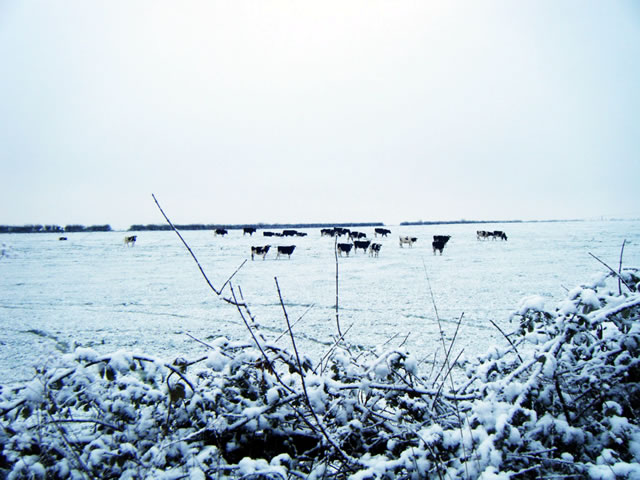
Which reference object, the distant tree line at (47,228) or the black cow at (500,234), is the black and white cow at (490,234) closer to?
the black cow at (500,234)

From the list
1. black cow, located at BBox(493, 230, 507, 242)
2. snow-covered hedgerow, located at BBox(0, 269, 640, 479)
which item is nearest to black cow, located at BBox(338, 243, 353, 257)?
black cow, located at BBox(493, 230, 507, 242)

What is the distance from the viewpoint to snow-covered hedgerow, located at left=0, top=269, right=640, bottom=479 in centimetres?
149

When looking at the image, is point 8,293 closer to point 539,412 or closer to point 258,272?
point 258,272

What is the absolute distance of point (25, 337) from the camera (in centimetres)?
498

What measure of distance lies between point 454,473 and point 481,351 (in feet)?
9.08

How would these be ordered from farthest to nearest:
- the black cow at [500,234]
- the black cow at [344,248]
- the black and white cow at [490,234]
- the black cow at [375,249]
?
the black and white cow at [490,234]
the black cow at [500,234]
the black cow at [344,248]
the black cow at [375,249]

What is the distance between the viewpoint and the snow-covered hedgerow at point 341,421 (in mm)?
1489

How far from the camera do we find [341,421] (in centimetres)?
185

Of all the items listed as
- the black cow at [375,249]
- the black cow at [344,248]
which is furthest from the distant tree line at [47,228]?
the black cow at [375,249]

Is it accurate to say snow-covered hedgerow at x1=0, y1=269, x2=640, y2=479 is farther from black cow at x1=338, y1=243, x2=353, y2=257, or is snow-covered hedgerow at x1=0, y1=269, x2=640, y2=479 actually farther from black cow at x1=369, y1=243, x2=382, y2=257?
black cow at x1=338, y1=243, x2=353, y2=257

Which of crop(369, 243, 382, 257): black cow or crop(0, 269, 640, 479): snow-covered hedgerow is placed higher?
crop(0, 269, 640, 479): snow-covered hedgerow

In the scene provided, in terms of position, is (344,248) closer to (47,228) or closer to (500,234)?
(500,234)

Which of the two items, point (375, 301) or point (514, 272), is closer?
point (375, 301)

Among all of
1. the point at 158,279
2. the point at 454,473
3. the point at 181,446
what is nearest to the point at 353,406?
the point at 454,473
